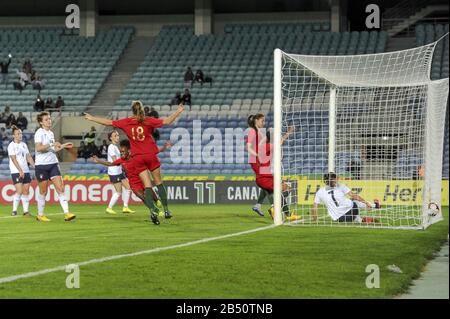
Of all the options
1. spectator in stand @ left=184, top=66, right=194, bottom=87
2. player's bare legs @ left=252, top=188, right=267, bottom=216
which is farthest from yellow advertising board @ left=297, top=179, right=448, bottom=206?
spectator in stand @ left=184, top=66, right=194, bottom=87

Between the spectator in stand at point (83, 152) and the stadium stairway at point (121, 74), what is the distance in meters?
2.18

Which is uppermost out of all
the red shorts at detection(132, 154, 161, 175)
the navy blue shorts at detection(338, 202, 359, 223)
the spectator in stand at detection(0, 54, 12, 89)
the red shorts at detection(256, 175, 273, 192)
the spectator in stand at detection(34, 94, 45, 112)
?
the spectator in stand at detection(0, 54, 12, 89)

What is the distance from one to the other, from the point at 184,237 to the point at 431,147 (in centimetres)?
575

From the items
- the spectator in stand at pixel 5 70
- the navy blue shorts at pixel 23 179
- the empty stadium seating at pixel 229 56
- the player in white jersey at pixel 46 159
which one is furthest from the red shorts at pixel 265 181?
the spectator in stand at pixel 5 70

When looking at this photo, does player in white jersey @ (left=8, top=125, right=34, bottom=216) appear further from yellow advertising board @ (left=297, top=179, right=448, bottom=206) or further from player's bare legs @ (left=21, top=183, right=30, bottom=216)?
yellow advertising board @ (left=297, top=179, right=448, bottom=206)

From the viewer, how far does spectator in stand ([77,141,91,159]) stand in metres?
30.0

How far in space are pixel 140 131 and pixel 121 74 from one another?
22.9 metres

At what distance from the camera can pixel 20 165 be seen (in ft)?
63.4

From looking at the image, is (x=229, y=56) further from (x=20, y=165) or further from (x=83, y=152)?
(x=20, y=165)

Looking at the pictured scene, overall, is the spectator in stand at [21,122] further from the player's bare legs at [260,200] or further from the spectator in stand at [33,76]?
the player's bare legs at [260,200]

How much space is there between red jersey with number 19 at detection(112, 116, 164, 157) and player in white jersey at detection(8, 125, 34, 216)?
4.04 m
